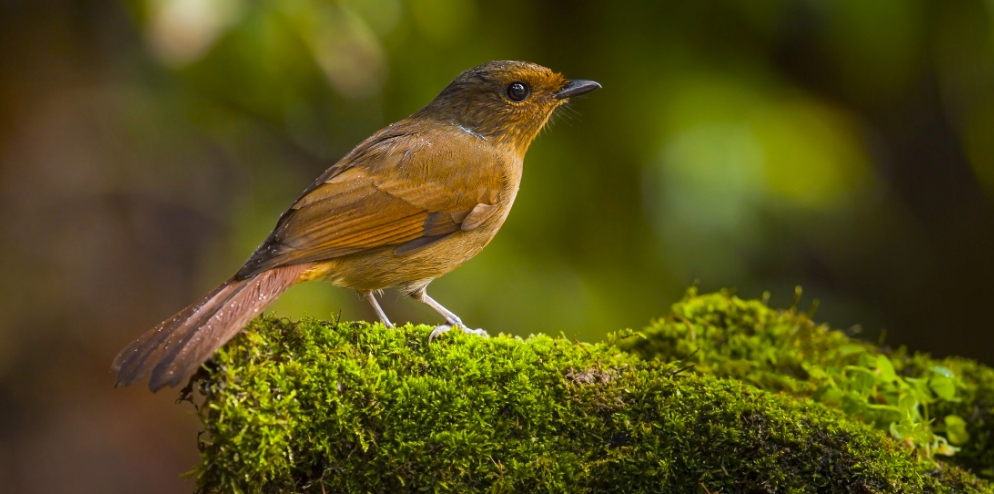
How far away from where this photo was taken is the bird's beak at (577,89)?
4.29 meters

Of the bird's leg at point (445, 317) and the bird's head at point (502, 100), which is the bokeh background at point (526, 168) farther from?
the bird's leg at point (445, 317)

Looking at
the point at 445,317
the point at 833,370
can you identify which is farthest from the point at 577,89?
the point at 833,370

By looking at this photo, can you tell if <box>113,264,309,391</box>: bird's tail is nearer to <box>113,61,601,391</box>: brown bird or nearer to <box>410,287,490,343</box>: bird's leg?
<box>113,61,601,391</box>: brown bird

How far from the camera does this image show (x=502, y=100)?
13.9 ft

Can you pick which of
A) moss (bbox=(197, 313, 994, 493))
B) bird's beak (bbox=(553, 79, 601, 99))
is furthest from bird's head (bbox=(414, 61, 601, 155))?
moss (bbox=(197, 313, 994, 493))

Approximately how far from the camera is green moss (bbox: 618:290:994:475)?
3.38 metres

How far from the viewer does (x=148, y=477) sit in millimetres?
6715

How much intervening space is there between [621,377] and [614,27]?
3314 millimetres

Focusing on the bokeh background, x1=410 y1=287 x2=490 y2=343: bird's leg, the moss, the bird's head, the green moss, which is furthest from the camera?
the bokeh background

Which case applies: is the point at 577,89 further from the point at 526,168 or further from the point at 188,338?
the point at 188,338

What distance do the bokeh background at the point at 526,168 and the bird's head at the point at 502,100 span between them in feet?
2.70

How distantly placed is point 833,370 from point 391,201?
1.95m

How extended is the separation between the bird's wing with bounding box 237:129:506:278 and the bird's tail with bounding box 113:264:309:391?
290 mm

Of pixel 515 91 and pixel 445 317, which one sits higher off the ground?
pixel 515 91
